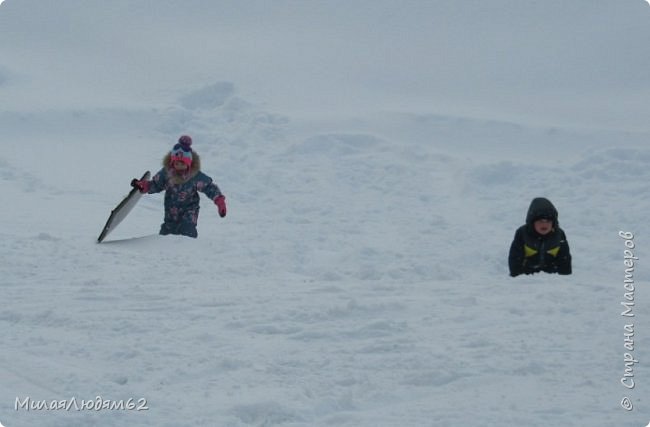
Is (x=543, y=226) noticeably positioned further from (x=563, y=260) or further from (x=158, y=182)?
(x=158, y=182)

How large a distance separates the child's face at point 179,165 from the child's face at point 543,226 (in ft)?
11.2

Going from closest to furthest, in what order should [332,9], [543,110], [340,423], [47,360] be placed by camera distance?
[340,423] < [47,360] < [543,110] < [332,9]

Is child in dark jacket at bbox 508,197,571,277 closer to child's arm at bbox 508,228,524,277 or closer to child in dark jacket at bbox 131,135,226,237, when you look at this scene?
child's arm at bbox 508,228,524,277

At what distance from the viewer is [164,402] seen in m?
3.68

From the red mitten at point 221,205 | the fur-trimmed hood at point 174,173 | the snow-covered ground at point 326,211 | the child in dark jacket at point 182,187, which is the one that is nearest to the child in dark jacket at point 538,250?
the snow-covered ground at point 326,211

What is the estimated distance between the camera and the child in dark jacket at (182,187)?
8031mm

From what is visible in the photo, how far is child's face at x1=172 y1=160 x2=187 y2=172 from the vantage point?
7996mm

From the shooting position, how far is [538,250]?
6.42 m

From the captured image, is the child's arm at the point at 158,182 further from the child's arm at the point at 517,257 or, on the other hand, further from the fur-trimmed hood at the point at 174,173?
the child's arm at the point at 517,257

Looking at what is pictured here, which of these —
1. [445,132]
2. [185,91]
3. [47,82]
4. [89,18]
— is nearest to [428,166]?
[445,132]

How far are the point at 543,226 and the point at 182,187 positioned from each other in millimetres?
3546

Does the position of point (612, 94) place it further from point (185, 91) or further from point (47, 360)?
point (47, 360)

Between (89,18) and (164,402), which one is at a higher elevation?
(89,18)

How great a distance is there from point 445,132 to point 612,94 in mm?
4184
